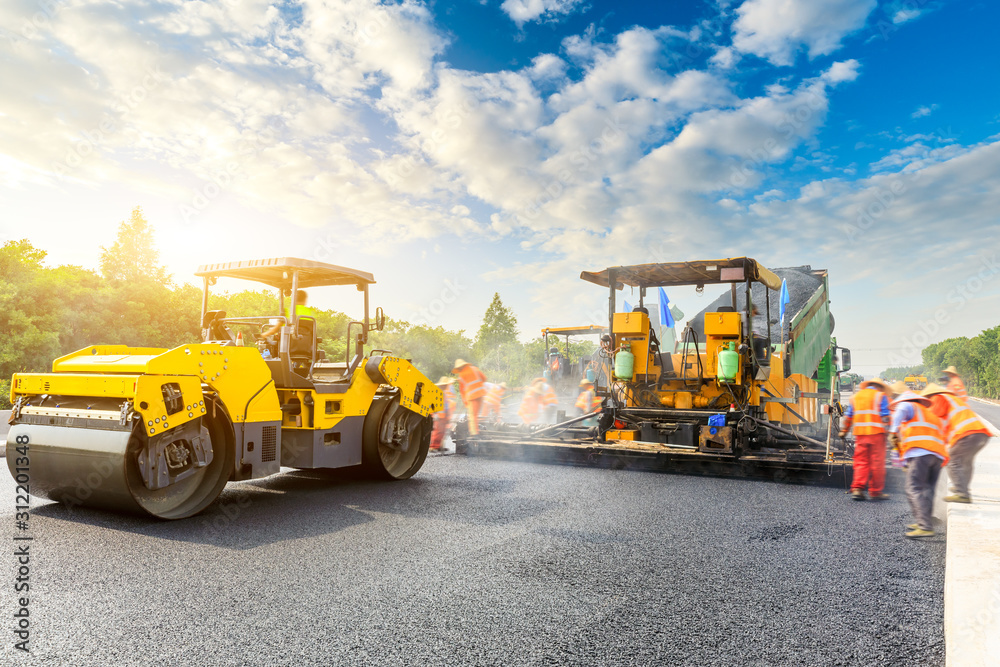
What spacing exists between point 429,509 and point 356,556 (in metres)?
1.49

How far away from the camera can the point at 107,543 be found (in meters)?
4.20

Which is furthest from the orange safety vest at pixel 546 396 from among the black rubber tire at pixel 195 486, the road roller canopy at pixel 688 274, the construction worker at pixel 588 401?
the black rubber tire at pixel 195 486

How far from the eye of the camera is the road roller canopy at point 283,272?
6.04m

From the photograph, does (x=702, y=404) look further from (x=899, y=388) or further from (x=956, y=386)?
(x=956, y=386)

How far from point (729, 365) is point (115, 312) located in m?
27.4

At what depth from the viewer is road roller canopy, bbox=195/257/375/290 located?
6.04 meters

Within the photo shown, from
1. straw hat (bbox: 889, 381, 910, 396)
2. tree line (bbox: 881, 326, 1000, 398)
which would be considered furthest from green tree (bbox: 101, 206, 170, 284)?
tree line (bbox: 881, 326, 1000, 398)

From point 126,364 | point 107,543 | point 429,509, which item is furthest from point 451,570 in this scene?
point 126,364

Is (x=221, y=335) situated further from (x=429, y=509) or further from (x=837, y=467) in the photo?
(x=837, y=467)

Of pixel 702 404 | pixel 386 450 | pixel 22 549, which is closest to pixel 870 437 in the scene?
pixel 702 404

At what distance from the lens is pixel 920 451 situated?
16.6 ft

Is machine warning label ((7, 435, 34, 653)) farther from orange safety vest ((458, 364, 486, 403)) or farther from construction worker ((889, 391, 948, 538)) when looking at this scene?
orange safety vest ((458, 364, 486, 403))

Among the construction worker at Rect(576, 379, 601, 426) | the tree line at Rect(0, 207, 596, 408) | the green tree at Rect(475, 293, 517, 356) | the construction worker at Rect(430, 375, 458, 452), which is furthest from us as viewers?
the green tree at Rect(475, 293, 517, 356)

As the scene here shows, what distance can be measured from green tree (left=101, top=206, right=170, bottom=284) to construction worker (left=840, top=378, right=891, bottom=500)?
36.7 metres
